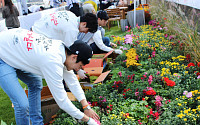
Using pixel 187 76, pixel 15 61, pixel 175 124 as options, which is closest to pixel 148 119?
pixel 175 124

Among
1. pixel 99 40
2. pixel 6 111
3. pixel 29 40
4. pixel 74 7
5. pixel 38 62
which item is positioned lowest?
pixel 6 111

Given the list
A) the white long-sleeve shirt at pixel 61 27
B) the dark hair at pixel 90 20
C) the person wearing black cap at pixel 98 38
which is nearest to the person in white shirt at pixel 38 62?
the white long-sleeve shirt at pixel 61 27

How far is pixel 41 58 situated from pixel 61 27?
46.9 inches

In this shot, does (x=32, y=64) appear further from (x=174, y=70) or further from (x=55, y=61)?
(x=174, y=70)

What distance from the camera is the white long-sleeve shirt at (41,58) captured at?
1744 millimetres

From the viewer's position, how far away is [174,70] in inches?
133

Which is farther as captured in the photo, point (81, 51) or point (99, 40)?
point (99, 40)

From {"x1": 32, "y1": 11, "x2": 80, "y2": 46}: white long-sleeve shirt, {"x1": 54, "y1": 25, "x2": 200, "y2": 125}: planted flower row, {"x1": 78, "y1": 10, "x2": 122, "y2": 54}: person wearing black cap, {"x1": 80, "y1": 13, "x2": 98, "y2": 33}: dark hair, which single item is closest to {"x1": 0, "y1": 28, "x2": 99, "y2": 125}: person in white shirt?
{"x1": 54, "y1": 25, "x2": 200, "y2": 125}: planted flower row

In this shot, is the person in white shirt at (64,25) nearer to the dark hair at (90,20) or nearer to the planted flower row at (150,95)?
the dark hair at (90,20)

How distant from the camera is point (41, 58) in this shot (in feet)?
5.83

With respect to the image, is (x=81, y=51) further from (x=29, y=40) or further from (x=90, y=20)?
(x=90, y=20)

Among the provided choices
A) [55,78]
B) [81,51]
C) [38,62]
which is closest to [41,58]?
[38,62]

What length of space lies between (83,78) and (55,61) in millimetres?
1497

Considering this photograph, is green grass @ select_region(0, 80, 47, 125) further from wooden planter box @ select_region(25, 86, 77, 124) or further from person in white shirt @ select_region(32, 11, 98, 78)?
person in white shirt @ select_region(32, 11, 98, 78)
